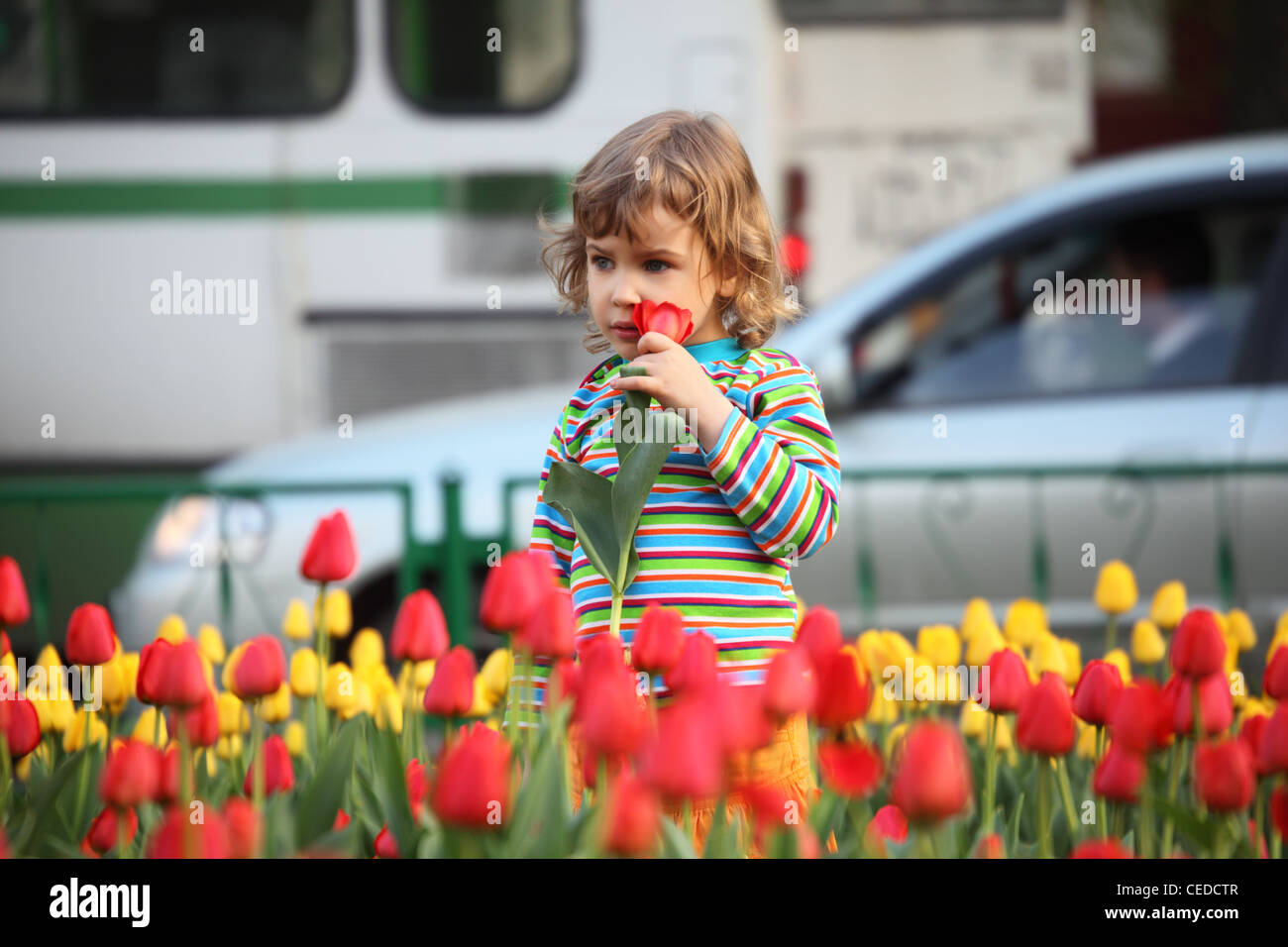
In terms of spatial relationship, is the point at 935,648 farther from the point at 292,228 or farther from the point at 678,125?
the point at 292,228

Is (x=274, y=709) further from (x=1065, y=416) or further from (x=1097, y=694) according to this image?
(x=1065, y=416)

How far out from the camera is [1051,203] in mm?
4188

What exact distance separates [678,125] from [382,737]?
884 millimetres

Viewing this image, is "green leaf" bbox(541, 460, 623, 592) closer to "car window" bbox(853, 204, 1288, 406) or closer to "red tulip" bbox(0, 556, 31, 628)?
"red tulip" bbox(0, 556, 31, 628)

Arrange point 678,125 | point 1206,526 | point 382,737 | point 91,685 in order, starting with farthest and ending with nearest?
point 1206,526 < point 91,685 < point 678,125 < point 382,737

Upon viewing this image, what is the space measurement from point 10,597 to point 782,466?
101 cm

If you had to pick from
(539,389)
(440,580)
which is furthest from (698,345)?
(539,389)

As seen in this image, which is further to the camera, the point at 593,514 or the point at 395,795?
the point at 593,514

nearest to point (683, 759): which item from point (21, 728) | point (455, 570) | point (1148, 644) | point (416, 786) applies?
point (416, 786)

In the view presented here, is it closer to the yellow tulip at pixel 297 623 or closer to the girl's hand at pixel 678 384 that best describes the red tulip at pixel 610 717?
the girl's hand at pixel 678 384

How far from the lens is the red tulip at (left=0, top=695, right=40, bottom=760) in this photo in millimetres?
1678
